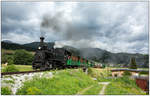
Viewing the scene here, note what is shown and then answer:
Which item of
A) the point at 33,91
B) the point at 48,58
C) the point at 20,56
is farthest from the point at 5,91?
the point at 48,58

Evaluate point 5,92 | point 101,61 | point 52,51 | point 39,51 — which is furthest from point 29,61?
point 101,61

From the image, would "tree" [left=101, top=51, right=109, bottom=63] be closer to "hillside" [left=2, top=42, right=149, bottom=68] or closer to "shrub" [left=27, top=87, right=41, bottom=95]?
"hillside" [left=2, top=42, right=149, bottom=68]

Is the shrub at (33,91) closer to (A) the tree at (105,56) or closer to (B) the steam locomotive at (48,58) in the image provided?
(B) the steam locomotive at (48,58)

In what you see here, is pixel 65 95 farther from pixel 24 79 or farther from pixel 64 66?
pixel 64 66

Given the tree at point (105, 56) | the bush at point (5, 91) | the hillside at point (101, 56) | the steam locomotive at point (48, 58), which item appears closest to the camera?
the bush at point (5, 91)

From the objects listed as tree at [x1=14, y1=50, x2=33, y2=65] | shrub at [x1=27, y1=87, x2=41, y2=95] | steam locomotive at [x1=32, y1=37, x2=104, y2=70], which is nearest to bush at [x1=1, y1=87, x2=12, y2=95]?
shrub at [x1=27, y1=87, x2=41, y2=95]

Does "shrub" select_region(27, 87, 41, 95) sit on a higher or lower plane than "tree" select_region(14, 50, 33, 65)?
lower

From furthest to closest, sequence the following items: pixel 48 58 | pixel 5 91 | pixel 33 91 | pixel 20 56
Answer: pixel 48 58 → pixel 20 56 → pixel 33 91 → pixel 5 91

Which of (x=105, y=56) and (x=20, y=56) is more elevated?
(x=20, y=56)

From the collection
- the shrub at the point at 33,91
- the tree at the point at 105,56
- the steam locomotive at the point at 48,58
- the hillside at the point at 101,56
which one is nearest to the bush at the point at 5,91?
the shrub at the point at 33,91

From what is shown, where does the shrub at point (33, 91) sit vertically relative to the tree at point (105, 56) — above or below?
below

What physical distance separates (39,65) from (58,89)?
16.9 ft

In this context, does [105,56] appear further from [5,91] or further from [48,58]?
[5,91]

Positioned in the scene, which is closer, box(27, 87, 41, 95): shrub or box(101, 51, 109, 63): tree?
box(27, 87, 41, 95): shrub
